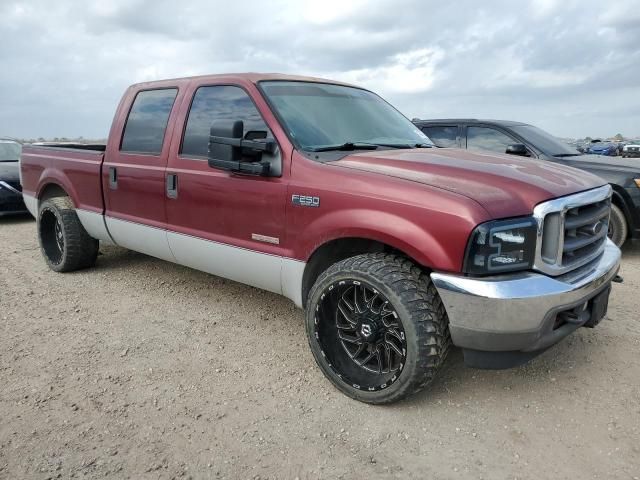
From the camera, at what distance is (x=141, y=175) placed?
13.8 feet

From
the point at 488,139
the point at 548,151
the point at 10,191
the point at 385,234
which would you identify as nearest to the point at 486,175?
the point at 385,234

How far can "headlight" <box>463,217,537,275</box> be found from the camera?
2.43 meters

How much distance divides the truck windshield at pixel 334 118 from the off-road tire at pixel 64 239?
2.74m

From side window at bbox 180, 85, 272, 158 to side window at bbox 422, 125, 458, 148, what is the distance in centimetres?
421

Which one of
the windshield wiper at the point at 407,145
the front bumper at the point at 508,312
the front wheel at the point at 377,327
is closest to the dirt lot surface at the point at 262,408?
the front wheel at the point at 377,327

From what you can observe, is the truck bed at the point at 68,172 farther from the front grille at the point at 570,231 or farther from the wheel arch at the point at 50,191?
the front grille at the point at 570,231

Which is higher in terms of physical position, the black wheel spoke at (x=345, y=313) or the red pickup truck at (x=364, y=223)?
the red pickup truck at (x=364, y=223)

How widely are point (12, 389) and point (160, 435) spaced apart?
1.11m

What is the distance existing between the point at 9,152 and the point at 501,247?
10111 mm

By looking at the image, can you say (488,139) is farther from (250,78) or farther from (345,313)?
(345,313)

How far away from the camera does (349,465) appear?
241 centimetres

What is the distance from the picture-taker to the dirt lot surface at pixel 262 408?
7.93 ft

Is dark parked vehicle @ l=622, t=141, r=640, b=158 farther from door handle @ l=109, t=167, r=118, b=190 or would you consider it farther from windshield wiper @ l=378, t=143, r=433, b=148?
door handle @ l=109, t=167, r=118, b=190

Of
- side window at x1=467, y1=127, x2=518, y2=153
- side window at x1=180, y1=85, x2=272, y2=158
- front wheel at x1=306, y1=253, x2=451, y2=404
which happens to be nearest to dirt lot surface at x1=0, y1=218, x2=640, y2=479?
front wheel at x1=306, y1=253, x2=451, y2=404
